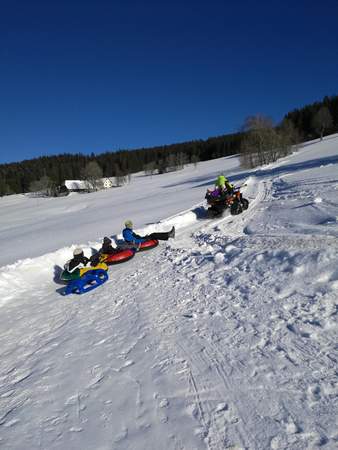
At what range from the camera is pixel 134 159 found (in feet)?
341

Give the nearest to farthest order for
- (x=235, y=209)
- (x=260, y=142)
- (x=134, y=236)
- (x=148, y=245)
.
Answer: (x=148, y=245) → (x=134, y=236) → (x=235, y=209) → (x=260, y=142)

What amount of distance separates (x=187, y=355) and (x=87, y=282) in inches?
167

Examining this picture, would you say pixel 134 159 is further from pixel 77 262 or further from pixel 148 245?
pixel 77 262

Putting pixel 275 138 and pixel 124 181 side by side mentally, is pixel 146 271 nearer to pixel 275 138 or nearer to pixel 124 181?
pixel 275 138

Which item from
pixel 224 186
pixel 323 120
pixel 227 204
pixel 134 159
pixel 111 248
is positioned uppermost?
pixel 134 159

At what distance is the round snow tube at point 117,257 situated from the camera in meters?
8.77

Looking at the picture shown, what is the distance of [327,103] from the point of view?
228 ft

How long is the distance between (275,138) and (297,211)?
32545mm

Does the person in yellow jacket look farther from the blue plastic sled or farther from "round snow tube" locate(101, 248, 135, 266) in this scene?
the blue plastic sled

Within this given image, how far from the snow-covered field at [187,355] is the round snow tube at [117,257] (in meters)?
1.09

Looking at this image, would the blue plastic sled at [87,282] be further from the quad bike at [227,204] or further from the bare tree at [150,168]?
the bare tree at [150,168]

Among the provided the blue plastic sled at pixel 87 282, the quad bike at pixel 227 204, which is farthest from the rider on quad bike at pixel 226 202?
the blue plastic sled at pixel 87 282

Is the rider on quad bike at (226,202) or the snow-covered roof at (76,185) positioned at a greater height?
the snow-covered roof at (76,185)

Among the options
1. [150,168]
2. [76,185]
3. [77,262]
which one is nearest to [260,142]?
[77,262]
